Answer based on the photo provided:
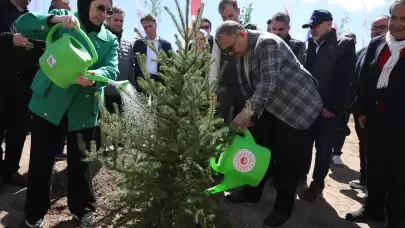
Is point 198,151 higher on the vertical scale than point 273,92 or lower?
lower

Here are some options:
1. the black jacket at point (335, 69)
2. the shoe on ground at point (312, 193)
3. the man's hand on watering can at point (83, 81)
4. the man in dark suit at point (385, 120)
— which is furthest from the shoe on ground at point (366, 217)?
the man's hand on watering can at point (83, 81)

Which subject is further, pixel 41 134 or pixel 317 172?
pixel 317 172

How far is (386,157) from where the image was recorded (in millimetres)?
3193

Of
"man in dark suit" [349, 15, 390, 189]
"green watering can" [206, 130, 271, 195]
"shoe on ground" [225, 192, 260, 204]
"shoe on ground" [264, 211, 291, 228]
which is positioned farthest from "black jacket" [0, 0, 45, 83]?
"man in dark suit" [349, 15, 390, 189]

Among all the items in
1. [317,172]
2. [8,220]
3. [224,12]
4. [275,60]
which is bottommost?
[8,220]

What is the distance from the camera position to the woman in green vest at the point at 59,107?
246 centimetres

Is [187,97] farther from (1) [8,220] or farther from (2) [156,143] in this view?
(1) [8,220]

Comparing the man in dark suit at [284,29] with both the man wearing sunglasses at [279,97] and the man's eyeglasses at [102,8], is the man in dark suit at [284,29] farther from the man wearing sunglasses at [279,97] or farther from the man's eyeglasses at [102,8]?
the man's eyeglasses at [102,8]

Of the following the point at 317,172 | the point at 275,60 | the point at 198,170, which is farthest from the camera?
the point at 317,172

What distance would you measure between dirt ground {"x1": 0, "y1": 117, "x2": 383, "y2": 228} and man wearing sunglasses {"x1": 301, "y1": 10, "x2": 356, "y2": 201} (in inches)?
9.8

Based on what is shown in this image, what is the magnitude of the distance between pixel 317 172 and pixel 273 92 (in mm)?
1388

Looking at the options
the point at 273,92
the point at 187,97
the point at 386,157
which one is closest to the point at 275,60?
the point at 273,92

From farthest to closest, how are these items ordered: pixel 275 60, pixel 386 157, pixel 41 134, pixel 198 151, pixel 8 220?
pixel 386 157 → pixel 8 220 → pixel 275 60 → pixel 41 134 → pixel 198 151

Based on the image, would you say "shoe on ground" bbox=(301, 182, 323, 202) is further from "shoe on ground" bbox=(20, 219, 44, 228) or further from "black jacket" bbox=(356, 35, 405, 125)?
"shoe on ground" bbox=(20, 219, 44, 228)
